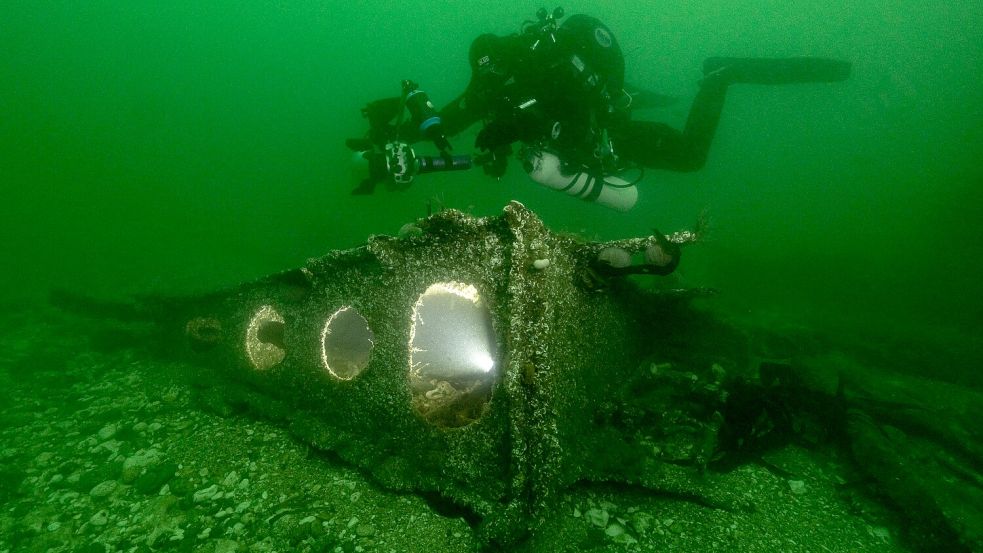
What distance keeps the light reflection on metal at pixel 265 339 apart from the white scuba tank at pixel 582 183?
334 centimetres

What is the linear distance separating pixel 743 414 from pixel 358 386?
294 cm

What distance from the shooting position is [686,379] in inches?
141

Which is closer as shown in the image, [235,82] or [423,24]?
[235,82]

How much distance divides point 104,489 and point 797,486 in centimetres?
500

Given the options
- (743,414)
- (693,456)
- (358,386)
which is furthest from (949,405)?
(358,386)

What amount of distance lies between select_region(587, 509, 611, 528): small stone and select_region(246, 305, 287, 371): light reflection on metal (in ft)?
10.2

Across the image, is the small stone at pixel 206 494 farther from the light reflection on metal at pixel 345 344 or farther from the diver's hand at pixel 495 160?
the diver's hand at pixel 495 160

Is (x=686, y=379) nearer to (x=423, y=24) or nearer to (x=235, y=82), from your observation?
(x=235, y=82)

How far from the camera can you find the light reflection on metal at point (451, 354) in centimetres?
280

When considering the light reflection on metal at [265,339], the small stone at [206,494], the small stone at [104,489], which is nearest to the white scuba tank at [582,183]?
the light reflection on metal at [265,339]

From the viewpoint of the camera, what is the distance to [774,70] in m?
8.46

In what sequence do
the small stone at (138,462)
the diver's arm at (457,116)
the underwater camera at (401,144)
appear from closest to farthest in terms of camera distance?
the small stone at (138,462)
the underwater camera at (401,144)
the diver's arm at (457,116)

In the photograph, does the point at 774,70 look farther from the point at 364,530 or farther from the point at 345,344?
the point at 364,530

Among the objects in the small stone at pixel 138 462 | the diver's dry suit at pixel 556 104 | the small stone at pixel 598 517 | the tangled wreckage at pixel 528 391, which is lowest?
the small stone at pixel 598 517
